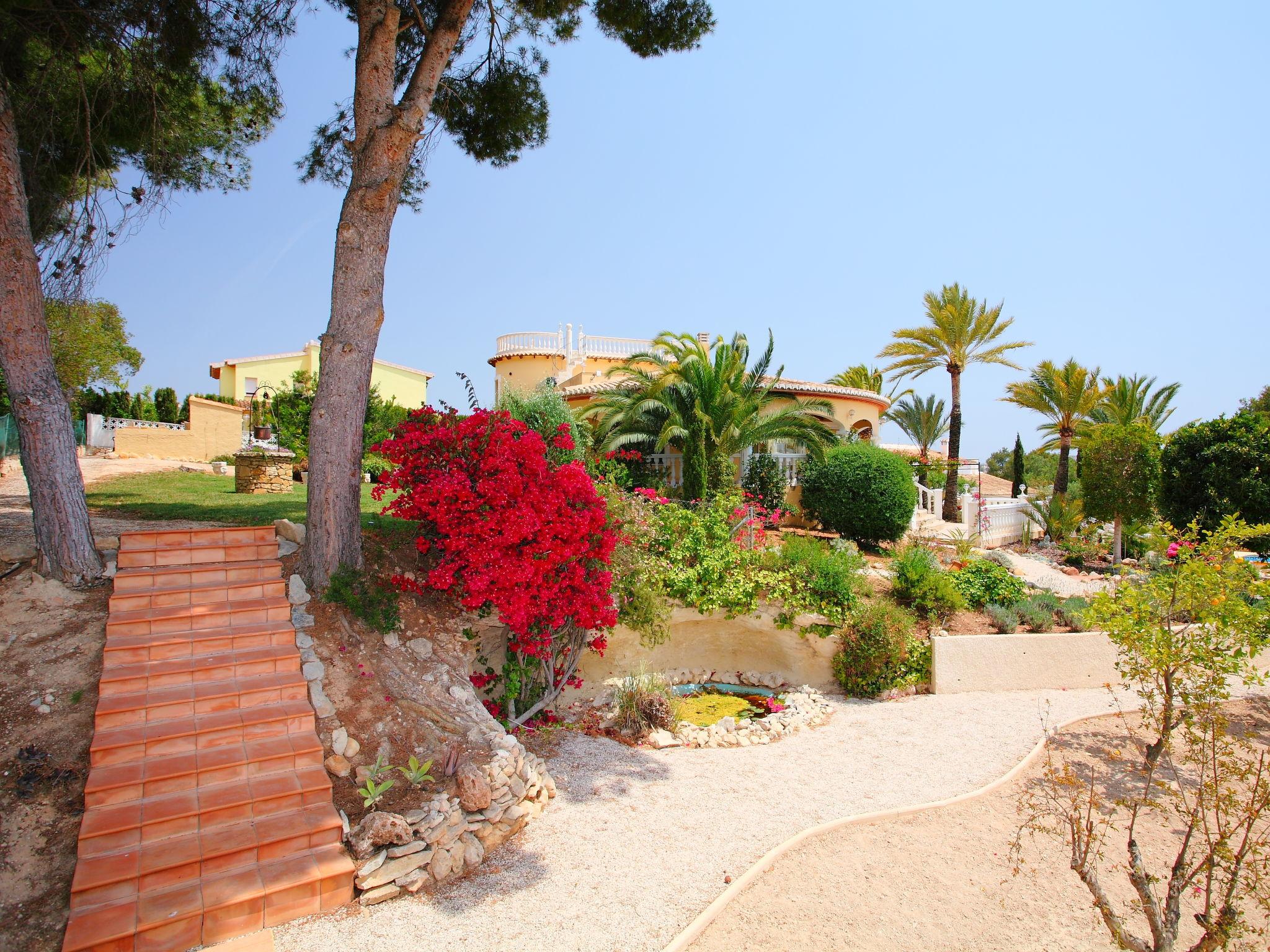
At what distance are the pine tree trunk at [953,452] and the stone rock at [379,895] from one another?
19890mm

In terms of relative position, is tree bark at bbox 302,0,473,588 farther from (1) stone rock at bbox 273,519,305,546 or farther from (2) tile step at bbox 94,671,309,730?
(2) tile step at bbox 94,671,309,730

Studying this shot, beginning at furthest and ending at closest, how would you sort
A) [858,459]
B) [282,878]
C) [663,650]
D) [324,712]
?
1. [858,459]
2. [663,650]
3. [324,712]
4. [282,878]

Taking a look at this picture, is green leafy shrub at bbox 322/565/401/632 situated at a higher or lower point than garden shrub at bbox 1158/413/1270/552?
lower

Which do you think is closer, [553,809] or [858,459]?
[553,809]

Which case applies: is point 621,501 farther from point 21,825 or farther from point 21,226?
point 21,226

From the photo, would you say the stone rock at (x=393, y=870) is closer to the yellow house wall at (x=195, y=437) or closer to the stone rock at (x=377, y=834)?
the stone rock at (x=377, y=834)

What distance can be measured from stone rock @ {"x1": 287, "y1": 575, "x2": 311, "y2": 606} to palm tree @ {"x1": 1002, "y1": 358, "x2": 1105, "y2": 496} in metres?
25.4

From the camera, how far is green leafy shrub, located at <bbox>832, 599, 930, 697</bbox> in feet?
31.9

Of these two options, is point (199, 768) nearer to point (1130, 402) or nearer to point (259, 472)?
point (259, 472)

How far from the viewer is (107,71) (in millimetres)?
8711

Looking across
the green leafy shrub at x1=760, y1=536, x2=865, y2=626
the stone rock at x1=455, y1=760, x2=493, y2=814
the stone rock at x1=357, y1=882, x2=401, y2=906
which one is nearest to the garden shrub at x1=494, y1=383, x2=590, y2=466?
the green leafy shrub at x1=760, y1=536, x2=865, y2=626

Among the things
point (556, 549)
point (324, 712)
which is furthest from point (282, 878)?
point (556, 549)

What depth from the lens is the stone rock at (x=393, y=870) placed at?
4.73 metres

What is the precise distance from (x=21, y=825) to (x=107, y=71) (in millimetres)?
8913
